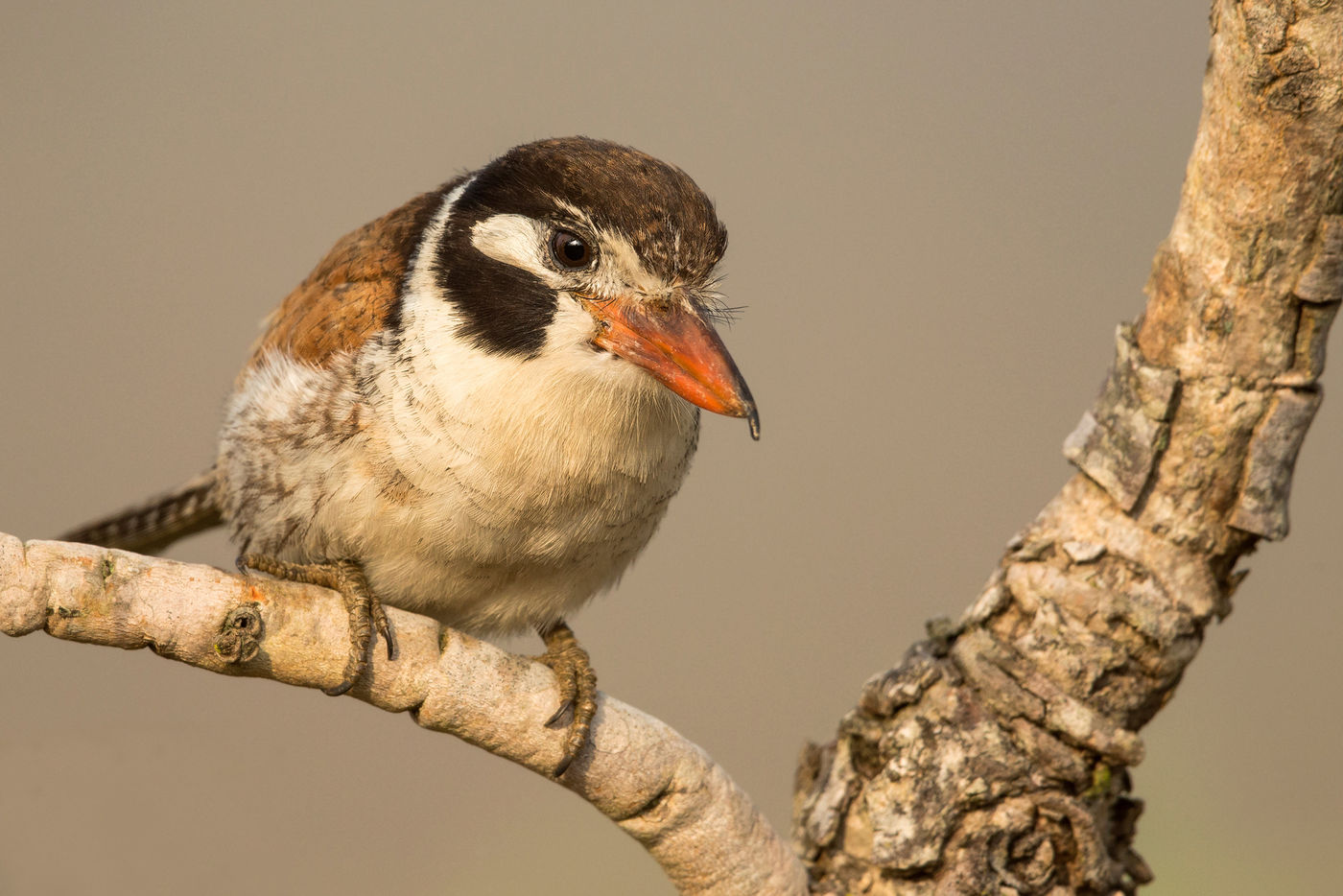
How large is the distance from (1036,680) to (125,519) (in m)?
2.40

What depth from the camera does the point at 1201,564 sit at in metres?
2.51

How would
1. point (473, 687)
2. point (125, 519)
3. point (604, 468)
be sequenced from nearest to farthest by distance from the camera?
point (473, 687) < point (604, 468) < point (125, 519)

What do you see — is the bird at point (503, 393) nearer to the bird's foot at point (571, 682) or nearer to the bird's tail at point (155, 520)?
the bird's foot at point (571, 682)

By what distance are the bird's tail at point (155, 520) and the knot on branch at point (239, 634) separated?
1.31m

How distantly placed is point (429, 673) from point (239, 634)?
397 mm

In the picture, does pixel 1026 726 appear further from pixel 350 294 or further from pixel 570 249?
pixel 350 294

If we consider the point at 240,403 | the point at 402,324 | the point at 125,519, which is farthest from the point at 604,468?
the point at 125,519

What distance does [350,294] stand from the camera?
292 centimetres

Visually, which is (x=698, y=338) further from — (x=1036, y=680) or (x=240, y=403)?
(x=240, y=403)

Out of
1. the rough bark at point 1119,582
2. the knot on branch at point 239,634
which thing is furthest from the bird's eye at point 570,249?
the rough bark at point 1119,582

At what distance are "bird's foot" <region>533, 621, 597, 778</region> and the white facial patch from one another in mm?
865

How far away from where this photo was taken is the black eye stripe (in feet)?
8.60

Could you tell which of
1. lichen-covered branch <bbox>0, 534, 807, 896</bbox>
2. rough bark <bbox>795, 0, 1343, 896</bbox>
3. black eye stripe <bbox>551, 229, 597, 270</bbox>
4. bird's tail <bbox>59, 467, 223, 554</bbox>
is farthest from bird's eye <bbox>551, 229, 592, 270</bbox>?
bird's tail <bbox>59, 467, 223, 554</bbox>

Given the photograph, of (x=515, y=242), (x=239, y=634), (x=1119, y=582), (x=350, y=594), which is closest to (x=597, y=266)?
(x=515, y=242)
